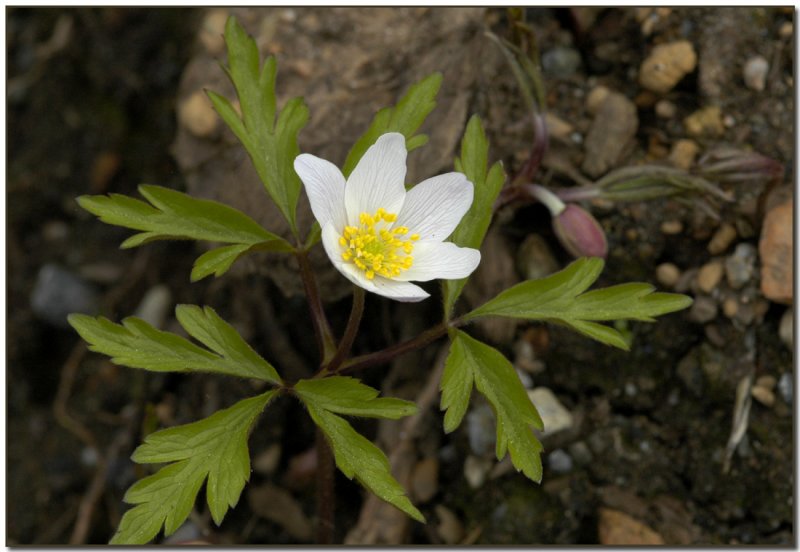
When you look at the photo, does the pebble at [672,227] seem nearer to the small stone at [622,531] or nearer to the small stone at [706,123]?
the small stone at [706,123]

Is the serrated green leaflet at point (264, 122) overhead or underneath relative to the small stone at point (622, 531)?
overhead

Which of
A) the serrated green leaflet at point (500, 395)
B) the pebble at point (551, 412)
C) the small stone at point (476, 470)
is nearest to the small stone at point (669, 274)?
the pebble at point (551, 412)

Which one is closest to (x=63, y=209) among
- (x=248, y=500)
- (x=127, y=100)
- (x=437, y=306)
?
(x=127, y=100)

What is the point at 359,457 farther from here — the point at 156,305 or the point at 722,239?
the point at 156,305

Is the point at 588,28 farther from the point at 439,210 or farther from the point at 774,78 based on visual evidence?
the point at 439,210

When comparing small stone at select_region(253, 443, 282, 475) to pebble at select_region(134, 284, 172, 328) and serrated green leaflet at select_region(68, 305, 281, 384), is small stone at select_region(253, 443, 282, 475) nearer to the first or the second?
pebble at select_region(134, 284, 172, 328)

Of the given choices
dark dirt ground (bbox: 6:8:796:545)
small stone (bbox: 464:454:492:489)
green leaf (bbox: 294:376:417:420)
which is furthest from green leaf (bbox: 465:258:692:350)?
small stone (bbox: 464:454:492:489)
